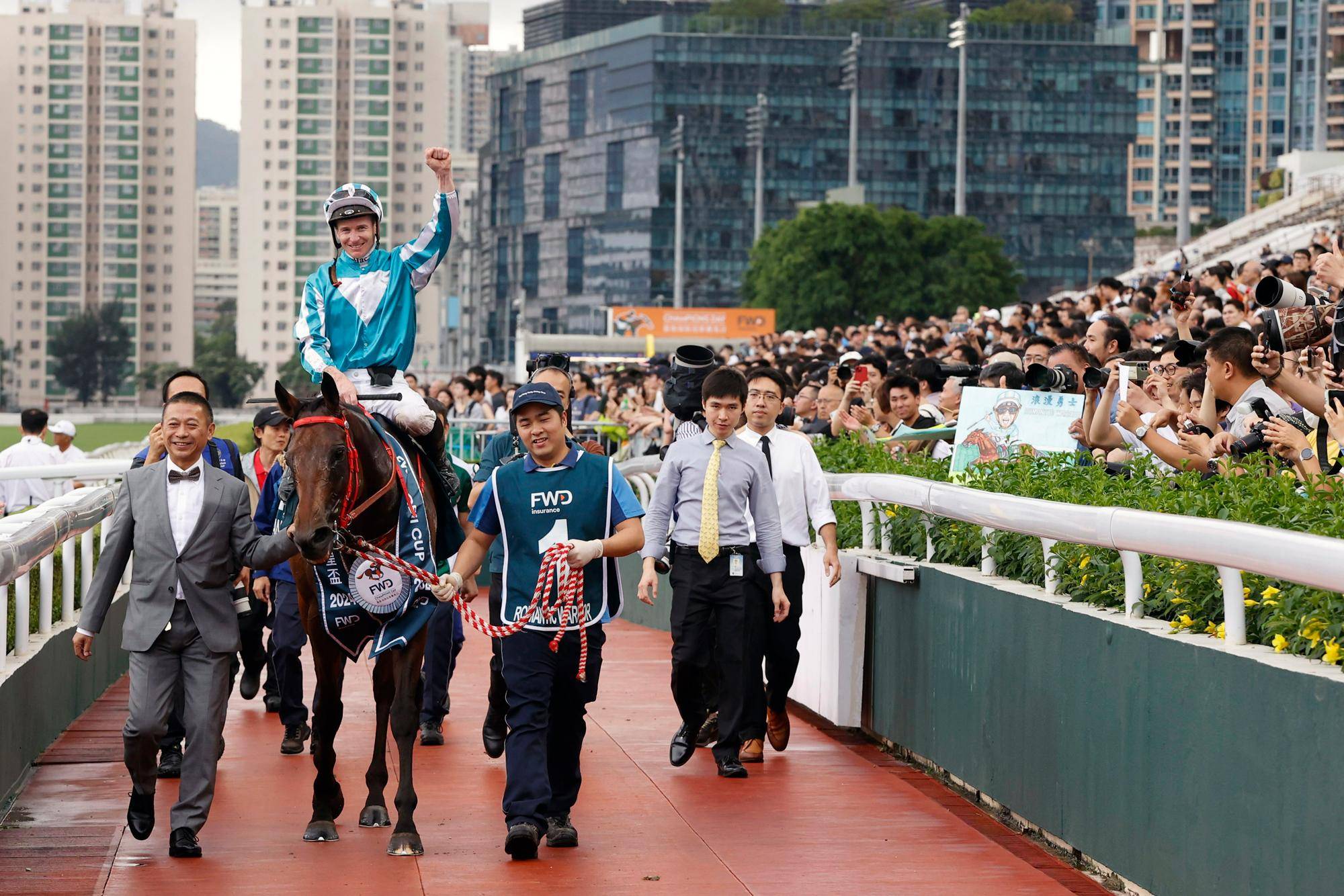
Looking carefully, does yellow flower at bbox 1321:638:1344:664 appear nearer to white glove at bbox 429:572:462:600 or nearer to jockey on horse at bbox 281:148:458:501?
white glove at bbox 429:572:462:600

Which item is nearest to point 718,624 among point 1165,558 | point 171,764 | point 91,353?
point 171,764

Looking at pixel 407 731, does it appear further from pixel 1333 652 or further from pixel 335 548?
pixel 1333 652

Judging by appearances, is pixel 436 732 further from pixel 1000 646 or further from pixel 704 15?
pixel 704 15

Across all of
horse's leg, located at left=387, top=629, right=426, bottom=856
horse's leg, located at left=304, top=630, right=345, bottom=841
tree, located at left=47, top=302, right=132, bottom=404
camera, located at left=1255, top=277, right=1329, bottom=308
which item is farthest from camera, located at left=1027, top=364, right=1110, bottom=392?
tree, located at left=47, top=302, right=132, bottom=404

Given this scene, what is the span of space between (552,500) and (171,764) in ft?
8.74

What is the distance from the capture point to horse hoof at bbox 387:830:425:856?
6633 mm

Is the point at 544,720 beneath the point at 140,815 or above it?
above

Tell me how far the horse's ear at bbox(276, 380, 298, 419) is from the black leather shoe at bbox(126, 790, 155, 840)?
1.47m

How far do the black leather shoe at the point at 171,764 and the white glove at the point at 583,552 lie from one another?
2558 mm

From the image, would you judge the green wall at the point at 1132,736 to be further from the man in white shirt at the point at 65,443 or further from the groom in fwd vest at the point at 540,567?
the man in white shirt at the point at 65,443

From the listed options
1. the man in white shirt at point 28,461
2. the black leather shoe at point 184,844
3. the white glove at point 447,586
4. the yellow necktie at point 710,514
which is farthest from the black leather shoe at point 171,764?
the man in white shirt at point 28,461

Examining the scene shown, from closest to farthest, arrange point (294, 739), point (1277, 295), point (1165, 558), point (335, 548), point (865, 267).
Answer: point (1165, 558), point (1277, 295), point (335, 548), point (294, 739), point (865, 267)

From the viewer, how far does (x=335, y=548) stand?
686 cm

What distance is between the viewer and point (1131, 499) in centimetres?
643
